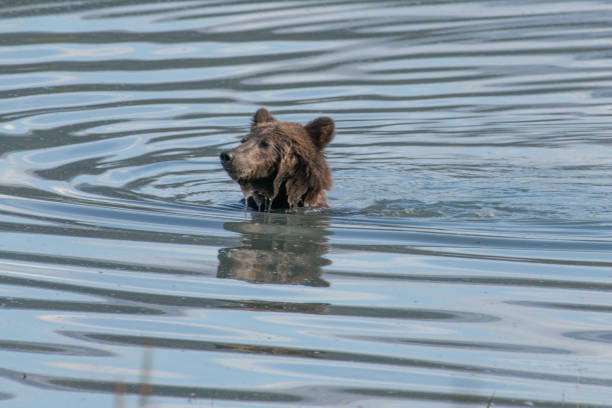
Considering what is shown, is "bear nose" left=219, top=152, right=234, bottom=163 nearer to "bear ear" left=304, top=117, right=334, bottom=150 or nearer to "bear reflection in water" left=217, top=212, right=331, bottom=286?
"bear reflection in water" left=217, top=212, right=331, bottom=286

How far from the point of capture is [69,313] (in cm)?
621

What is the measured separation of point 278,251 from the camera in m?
7.88

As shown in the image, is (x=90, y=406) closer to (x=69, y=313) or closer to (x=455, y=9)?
(x=69, y=313)

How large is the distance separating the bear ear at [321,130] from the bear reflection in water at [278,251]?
0.66 metres

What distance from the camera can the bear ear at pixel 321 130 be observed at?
934 centimetres

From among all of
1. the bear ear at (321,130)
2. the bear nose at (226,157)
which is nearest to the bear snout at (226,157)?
the bear nose at (226,157)

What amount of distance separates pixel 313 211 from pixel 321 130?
0.70 meters

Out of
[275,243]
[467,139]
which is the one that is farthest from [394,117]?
[275,243]

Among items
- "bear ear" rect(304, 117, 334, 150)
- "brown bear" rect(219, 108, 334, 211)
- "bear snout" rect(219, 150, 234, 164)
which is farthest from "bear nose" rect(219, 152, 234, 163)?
"bear ear" rect(304, 117, 334, 150)

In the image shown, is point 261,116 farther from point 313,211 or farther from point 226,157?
point 226,157

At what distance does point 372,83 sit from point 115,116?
12.7 ft

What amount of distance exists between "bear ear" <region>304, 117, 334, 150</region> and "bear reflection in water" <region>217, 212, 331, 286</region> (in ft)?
2.18

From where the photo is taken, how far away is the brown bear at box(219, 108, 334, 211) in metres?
Answer: 9.18

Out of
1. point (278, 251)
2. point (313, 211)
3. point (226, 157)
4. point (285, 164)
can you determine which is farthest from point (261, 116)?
point (278, 251)
